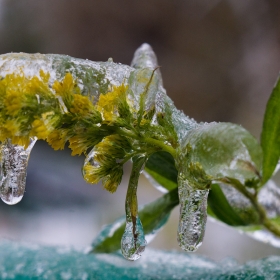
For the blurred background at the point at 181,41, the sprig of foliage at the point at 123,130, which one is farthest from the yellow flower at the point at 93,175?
the blurred background at the point at 181,41

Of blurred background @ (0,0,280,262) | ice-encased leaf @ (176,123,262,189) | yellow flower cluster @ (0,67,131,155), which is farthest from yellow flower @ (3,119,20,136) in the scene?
blurred background @ (0,0,280,262)

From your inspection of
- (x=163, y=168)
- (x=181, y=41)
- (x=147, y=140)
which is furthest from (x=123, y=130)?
(x=181, y=41)

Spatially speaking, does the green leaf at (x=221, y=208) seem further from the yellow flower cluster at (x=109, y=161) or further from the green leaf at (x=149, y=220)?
the yellow flower cluster at (x=109, y=161)

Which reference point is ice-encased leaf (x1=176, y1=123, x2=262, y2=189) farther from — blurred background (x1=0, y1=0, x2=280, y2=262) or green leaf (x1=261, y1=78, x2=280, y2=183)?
blurred background (x1=0, y1=0, x2=280, y2=262)

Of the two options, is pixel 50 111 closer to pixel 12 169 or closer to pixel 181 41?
pixel 12 169

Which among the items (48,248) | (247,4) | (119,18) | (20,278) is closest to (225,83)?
(247,4)

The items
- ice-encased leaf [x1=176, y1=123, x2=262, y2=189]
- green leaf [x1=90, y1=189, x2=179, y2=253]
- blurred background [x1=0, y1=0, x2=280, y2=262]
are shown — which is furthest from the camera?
blurred background [x1=0, y1=0, x2=280, y2=262]

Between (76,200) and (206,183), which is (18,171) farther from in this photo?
(76,200)
